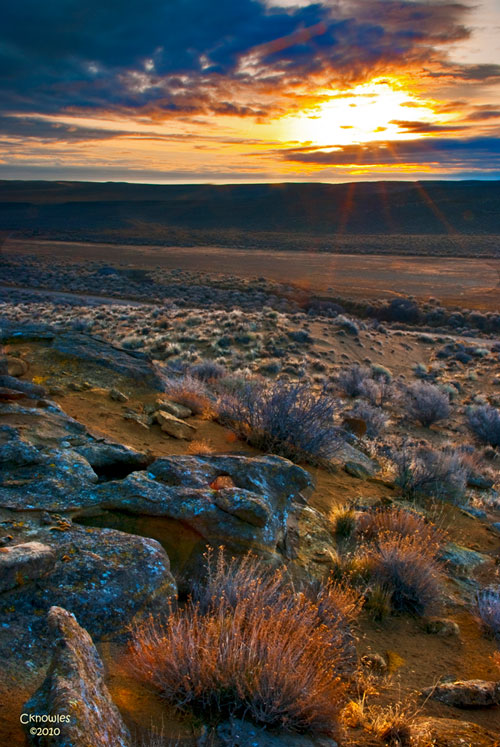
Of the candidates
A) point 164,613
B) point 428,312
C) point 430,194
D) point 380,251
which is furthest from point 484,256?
point 164,613

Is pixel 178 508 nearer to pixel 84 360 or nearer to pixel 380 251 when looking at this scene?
pixel 84 360

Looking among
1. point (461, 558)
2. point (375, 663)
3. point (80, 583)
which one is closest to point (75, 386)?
point (80, 583)

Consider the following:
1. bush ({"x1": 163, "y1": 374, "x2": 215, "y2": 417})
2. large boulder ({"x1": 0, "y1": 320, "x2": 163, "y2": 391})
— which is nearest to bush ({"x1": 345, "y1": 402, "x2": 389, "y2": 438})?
bush ({"x1": 163, "y1": 374, "x2": 215, "y2": 417})

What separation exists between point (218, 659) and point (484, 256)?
79110mm

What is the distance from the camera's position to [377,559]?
4.83 metres

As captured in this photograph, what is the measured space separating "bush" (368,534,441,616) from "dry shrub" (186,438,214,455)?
230 cm

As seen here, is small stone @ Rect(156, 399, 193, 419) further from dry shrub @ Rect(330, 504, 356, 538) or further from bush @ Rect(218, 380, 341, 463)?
dry shrub @ Rect(330, 504, 356, 538)

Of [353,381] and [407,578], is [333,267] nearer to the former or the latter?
[353,381]

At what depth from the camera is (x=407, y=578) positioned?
4.53 metres

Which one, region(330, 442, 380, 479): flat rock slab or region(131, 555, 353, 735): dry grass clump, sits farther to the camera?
region(330, 442, 380, 479): flat rock slab

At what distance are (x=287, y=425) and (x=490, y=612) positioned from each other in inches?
133

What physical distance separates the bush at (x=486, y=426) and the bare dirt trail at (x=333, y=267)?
27568mm

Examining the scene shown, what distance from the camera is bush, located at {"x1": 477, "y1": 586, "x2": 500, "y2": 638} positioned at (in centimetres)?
428

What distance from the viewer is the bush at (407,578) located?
451cm
